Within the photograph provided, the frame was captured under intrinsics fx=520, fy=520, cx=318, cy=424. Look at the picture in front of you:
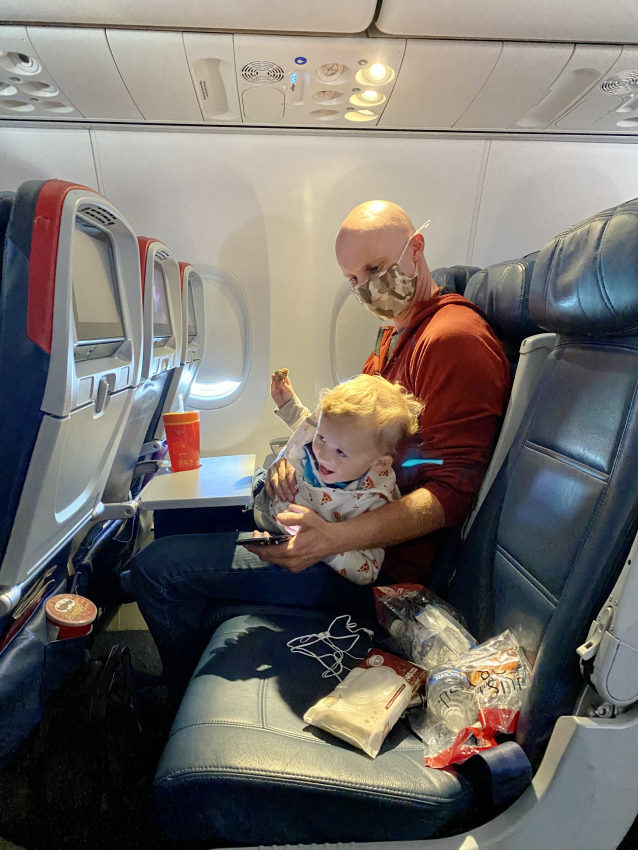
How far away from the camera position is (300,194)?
3441mm

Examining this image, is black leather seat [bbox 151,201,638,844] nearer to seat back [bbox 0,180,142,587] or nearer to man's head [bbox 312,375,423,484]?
man's head [bbox 312,375,423,484]

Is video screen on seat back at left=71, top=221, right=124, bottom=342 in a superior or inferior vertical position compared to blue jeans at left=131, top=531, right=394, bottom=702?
superior

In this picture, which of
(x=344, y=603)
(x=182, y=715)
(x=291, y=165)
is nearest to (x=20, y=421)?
(x=182, y=715)

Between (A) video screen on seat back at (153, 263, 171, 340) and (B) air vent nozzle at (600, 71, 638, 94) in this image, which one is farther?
(B) air vent nozzle at (600, 71, 638, 94)

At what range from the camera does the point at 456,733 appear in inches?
43.7

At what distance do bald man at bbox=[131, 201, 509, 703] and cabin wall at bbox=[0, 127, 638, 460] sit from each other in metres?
1.75

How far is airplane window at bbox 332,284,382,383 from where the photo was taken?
362 centimetres

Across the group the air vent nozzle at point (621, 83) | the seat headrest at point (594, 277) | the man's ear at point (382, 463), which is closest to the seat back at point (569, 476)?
the seat headrest at point (594, 277)

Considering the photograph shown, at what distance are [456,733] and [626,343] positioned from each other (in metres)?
0.92

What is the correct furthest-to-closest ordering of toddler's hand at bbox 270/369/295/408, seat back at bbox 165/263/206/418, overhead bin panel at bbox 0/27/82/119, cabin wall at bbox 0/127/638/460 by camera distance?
cabin wall at bbox 0/127/638/460 < seat back at bbox 165/263/206/418 < overhead bin panel at bbox 0/27/82/119 < toddler's hand at bbox 270/369/295/408

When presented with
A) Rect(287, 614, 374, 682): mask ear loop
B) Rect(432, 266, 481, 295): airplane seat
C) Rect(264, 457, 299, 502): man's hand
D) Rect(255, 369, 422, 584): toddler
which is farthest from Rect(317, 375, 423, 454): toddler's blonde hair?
Rect(432, 266, 481, 295): airplane seat

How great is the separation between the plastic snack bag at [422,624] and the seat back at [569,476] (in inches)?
4.0

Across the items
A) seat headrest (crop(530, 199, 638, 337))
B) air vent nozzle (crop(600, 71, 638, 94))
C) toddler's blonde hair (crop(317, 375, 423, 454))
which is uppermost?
air vent nozzle (crop(600, 71, 638, 94))

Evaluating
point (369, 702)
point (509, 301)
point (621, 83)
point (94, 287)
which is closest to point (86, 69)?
point (94, 287)
